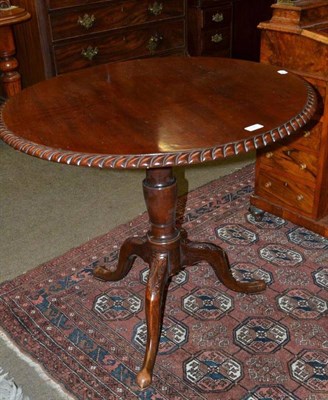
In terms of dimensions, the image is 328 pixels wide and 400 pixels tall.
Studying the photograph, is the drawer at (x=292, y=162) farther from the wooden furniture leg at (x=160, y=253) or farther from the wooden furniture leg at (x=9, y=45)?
the wooden furniture leg at (x=9, y=45)

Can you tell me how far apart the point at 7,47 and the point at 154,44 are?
3.29 feet

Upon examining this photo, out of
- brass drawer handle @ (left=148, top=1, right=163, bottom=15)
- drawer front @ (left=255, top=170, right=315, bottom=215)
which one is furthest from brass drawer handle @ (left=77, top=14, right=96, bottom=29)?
drawer front @ (left=255, top=170, right=315, bottom=215)

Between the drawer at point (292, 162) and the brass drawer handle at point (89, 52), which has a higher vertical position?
the brass drawer handle at point (89, 52)

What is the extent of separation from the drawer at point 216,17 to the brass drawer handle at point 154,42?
2.24 feet

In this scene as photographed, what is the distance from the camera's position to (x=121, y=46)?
3416 mm

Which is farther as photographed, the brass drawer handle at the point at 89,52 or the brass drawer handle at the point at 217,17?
the brass drawer handle at the point at 217,17

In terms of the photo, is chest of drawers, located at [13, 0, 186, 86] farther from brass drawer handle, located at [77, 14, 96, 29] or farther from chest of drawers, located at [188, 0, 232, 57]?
chest of drawers, located at [188, 0, 232, 57]

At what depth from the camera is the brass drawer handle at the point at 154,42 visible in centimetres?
355

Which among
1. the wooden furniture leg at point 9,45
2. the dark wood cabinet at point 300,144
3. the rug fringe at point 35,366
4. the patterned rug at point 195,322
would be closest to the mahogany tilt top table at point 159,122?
the patterned rug at point 195,322

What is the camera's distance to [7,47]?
3.02 metres

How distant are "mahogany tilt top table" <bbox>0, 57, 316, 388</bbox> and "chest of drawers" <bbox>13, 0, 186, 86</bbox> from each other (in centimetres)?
121

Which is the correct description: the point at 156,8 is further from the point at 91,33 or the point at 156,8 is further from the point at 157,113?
the point at 157,113

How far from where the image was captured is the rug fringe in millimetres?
1758

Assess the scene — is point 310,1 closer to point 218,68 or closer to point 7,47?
point 218,68
